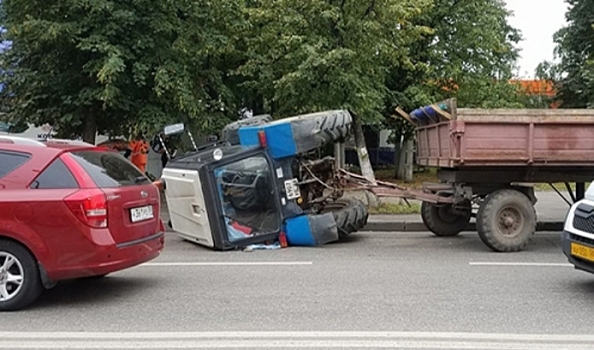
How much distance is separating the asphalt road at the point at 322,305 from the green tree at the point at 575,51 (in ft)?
54.2

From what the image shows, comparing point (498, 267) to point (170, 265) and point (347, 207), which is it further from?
point (170, 265)

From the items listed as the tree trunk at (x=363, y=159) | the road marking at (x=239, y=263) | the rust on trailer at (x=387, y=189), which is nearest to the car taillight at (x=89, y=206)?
the road marking at (x=239, y=263)

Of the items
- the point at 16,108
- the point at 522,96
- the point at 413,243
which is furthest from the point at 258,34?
the point at 522,96

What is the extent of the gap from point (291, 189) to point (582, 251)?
4.36 m

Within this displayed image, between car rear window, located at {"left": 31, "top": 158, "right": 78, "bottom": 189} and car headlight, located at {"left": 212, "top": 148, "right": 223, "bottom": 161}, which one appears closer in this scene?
car rear window, located at {"left": 31, "top": 158, "right": 78, "bottom": 189}

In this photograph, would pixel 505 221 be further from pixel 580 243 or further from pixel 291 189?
pixel 291 189

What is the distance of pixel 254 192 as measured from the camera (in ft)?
31.5

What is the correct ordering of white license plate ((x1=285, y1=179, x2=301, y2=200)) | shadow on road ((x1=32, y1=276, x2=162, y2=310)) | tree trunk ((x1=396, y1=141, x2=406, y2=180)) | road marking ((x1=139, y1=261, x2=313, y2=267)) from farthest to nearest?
tree trunk ((x1=396, y1=141, x2=406, y2=180)), white license plate ((x1=285, y1=179, x2=301, y2=200)), road marking ((x1=139, y1=261, x2=313, y2=267)), shadow on road ((x1=32, y1=276, x2=162, y2=310))

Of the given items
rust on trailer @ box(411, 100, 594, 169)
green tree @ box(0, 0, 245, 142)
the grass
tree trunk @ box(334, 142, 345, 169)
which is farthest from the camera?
the grass

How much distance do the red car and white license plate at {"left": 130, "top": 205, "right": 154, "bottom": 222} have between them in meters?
0.17

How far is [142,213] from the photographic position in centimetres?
678

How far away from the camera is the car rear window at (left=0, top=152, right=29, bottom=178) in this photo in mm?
6270

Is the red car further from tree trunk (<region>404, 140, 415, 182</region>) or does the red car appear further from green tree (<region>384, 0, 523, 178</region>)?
tree trunk (<region>404, 140, 415, 182</region>)

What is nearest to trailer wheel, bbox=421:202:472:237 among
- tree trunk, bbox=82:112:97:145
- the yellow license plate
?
the yellow license plate
